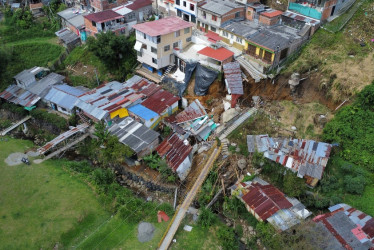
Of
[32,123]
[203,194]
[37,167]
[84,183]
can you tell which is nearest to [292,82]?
[203,194]

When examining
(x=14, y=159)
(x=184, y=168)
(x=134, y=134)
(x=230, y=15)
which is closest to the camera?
(x=184, y=168)

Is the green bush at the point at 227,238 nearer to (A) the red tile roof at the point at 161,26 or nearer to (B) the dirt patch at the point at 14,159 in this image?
(B) the dirt patch at the point at 14,159

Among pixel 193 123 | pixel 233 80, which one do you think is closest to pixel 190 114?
pixel 193 123

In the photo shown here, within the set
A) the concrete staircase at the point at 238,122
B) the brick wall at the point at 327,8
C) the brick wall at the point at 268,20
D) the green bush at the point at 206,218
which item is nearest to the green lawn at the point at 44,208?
the green bush at the point at 206,218

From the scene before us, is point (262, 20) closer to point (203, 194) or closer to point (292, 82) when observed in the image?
point (292, 82)

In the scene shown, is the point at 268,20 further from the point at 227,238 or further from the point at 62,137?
the point at 62,137
